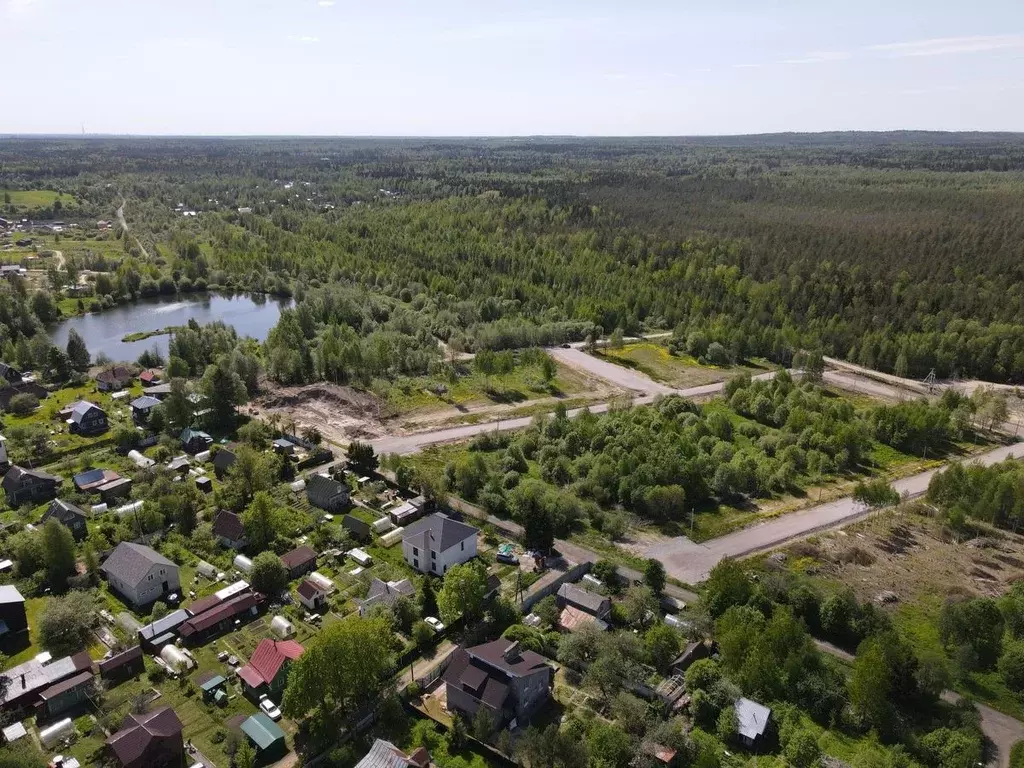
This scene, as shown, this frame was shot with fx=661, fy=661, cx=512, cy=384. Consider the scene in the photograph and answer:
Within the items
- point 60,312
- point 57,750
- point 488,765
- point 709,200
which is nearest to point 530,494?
point 488,765

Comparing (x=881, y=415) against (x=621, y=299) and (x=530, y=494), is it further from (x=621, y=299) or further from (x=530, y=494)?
(x=621, y=299)

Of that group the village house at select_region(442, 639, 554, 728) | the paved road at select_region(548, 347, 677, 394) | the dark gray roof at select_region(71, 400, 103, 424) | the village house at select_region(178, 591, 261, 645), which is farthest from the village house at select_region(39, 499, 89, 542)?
the paved road at select_region(548, 347, 677, 394)

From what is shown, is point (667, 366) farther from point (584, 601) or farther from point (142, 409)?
point (142, 409)

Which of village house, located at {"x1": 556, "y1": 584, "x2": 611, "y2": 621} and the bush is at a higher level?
the bush

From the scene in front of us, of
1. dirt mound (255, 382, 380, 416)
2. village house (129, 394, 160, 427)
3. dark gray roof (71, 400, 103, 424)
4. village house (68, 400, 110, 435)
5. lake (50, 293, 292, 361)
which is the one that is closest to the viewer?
village house (68, 400, 110, 435)

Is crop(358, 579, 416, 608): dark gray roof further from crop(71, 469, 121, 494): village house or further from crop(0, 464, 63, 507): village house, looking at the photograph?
crop(0, 464, 63, 507): village house

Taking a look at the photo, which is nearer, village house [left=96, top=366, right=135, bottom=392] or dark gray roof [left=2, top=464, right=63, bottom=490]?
dark gray roof [left=2, top=464, right=63, bottom=490]

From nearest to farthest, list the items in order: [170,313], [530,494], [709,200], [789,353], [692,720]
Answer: [692,720], [530,494], [789,353], [170,313], [709,200]

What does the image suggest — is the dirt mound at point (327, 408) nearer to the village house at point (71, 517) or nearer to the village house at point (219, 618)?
the village house at point (71, 517)
